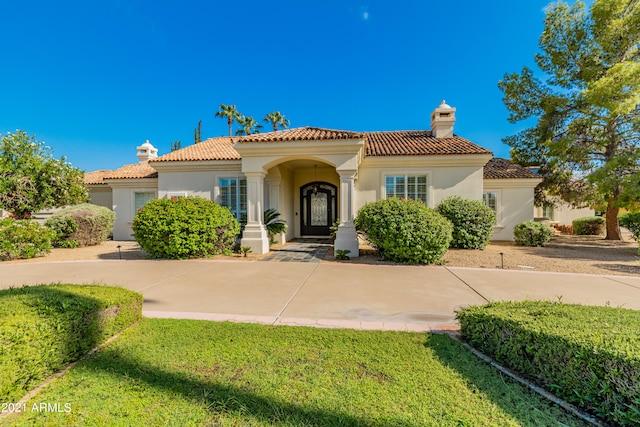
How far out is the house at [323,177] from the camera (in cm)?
1044

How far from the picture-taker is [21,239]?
31.7 ft

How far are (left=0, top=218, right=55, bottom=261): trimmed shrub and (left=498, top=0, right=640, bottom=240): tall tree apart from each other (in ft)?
76.9

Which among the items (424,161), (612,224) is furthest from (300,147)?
(612,224)

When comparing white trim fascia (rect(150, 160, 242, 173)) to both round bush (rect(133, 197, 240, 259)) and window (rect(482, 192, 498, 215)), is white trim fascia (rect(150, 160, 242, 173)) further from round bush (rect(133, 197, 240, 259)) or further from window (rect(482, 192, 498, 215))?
window (rect(482, 192, 498, 215))

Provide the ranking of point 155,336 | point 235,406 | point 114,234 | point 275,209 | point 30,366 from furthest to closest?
point 114,234 → point 275,209 → point 155,336 → point 30,366 → point 235,406

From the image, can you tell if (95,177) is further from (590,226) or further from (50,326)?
(590,226)

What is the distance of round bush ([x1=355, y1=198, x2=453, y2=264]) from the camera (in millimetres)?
8250

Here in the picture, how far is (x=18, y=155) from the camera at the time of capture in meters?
13.3

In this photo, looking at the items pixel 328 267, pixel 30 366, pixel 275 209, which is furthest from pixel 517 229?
pixel 30 366

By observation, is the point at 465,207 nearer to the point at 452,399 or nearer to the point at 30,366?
the point at 452,399

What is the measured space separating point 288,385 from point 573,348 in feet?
8.71

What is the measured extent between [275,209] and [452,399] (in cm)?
1109

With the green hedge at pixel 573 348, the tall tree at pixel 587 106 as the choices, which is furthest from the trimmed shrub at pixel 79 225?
the tall tree at pixel 587 106

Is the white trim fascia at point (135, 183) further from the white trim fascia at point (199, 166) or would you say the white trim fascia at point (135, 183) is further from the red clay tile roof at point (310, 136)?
the red clay tile roof at point (310, 136)
